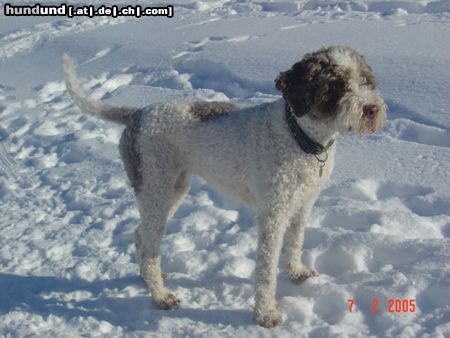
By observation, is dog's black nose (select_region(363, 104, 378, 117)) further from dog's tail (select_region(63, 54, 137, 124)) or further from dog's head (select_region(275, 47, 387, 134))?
dog's tail (select_region(63, 54, 137, 124))

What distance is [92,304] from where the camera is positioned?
3539 mm

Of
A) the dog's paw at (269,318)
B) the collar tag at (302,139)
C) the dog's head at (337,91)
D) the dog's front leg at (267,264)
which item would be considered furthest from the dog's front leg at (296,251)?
the dog's head at (337,91)

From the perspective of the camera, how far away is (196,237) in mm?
4129

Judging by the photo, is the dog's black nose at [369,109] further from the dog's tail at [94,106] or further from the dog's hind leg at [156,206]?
the dog's tail at [94,106]

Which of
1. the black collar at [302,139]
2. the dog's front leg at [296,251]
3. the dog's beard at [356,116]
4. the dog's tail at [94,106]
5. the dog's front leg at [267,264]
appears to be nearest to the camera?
the dog's beard at [356,116]

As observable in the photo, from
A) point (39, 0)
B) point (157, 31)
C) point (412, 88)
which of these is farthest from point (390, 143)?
point (39, 0)

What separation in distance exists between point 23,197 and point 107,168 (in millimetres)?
890

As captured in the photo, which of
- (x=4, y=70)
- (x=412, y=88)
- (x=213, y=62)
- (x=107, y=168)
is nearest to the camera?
(x=107, y=168)

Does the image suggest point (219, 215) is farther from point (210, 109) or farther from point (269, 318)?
point (269, 318)

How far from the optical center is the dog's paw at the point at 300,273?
354cm

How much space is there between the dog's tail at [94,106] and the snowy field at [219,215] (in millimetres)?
1089

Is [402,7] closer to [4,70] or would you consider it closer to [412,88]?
[412,88]

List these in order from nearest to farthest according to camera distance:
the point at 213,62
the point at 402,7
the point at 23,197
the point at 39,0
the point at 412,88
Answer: the point at 23,197 → the point at 412,88 → the point at 213,62 → the point at 402,7 → the point at 39,0

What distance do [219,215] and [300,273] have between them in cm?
110
